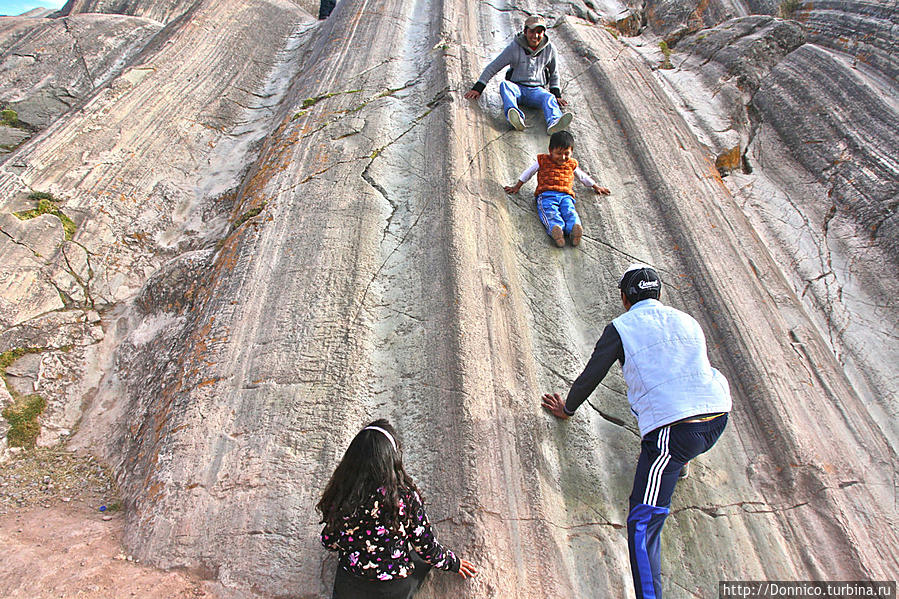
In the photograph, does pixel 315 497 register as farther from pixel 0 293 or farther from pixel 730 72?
pixel 730 72

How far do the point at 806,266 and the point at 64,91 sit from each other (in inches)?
278

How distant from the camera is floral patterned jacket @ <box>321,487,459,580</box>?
1.74m

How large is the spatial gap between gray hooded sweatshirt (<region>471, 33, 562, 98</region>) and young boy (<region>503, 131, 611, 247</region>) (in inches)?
49.9

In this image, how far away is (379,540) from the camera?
176 centimetres

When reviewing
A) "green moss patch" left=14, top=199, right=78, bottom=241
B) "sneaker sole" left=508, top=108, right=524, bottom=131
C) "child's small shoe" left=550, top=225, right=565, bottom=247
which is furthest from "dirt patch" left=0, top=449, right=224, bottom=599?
"sneaker sole" left=508, top=108, right=524, bottom=131

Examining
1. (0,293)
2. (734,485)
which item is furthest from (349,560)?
(0,293)

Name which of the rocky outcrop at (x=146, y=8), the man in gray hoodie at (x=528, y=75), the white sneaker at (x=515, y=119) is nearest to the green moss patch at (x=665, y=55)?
the man in gray hoodie at (x=528, y=75)

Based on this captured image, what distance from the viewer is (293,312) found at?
2.99 meters

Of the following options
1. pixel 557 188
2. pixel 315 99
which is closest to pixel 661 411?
pixel 557 188

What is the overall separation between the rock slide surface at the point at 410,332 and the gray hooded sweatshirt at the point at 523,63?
301 mm

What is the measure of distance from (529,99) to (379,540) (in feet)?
13.1

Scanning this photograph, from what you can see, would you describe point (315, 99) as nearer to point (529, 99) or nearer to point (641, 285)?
point (529, 99)

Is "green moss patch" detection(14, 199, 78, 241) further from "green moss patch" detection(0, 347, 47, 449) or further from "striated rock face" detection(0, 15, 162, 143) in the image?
"striated rock face" detection(0, 15, 162, 143)

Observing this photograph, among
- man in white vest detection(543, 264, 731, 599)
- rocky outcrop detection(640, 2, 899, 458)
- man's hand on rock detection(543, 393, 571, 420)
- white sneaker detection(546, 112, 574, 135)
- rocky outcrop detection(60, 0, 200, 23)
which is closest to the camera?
man in white vest detection(543, 264, 731, 599)
